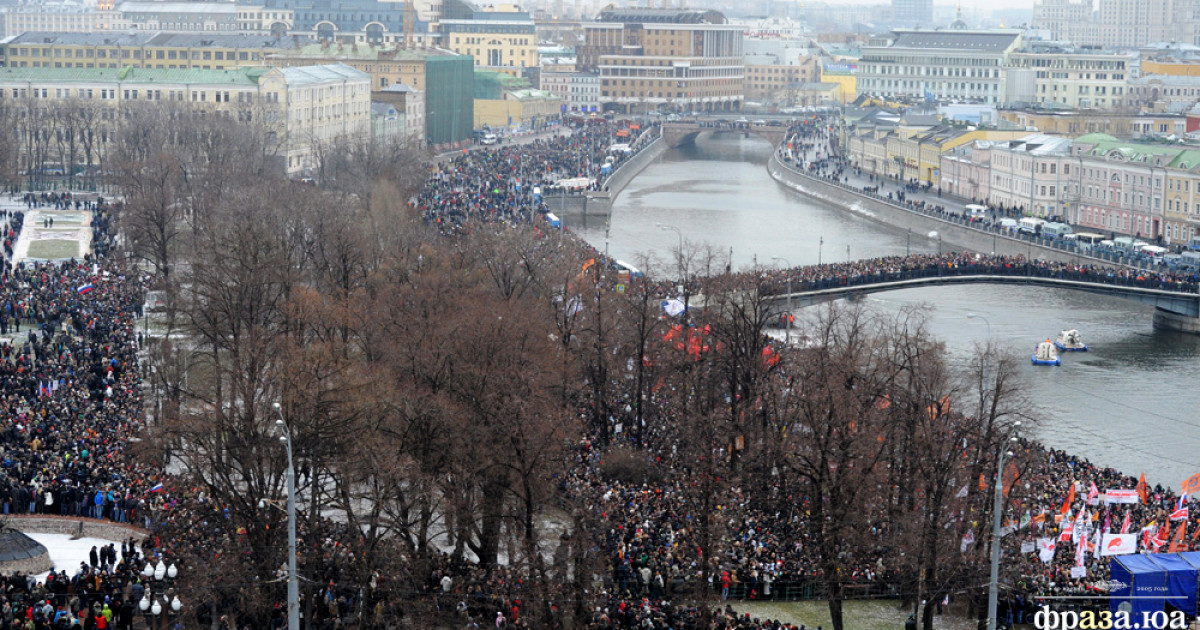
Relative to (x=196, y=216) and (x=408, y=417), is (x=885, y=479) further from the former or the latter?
(x=196, y=216)

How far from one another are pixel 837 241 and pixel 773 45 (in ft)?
371

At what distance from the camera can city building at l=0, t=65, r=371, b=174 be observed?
84.8 metres

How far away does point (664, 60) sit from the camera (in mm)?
161375

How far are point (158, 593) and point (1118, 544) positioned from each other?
41.7 ft

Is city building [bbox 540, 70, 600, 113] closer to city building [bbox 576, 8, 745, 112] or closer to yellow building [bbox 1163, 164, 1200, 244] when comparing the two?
city building [bbox 576, 8, 745, 112]

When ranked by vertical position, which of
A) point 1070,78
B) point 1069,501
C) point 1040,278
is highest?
point 1070,78

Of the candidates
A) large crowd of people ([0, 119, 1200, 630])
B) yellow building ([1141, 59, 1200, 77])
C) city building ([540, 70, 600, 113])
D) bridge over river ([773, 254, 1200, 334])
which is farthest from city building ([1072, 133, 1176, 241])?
city building ([540, 70, 600, 113])

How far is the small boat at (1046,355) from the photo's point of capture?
48.1 metres

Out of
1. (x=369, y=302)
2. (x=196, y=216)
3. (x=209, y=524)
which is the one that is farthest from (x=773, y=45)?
(x=209, y=524)

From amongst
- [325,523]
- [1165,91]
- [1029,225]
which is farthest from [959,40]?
[325,523]

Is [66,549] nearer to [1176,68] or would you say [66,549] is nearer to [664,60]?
[1176,68]

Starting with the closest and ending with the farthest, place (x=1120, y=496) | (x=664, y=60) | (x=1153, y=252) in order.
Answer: (x=1120, y=496)
(x=1153, y=252)
(x=664, y=60)

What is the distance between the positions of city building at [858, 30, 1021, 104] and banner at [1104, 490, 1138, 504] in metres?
116

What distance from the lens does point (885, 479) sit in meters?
28.5
